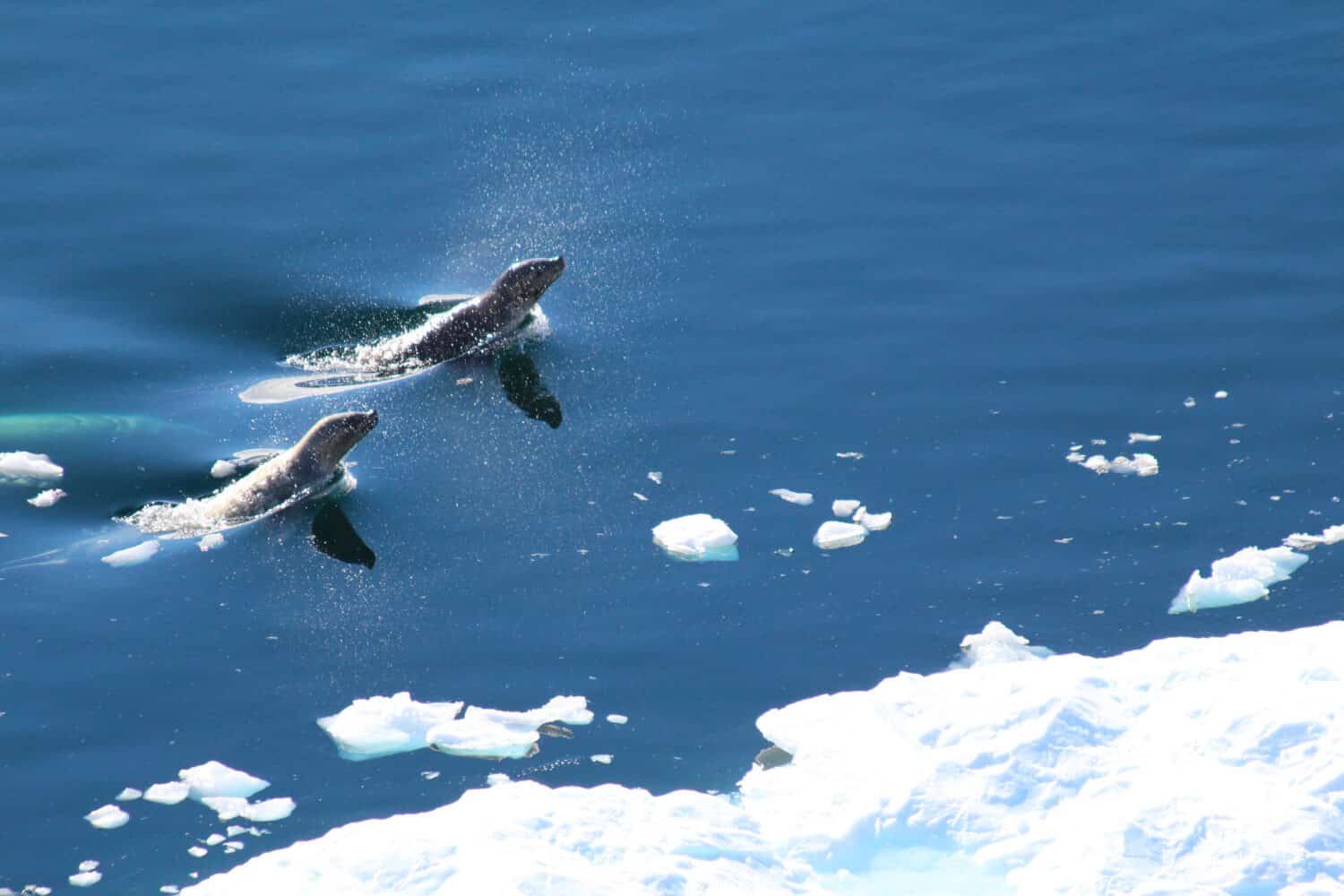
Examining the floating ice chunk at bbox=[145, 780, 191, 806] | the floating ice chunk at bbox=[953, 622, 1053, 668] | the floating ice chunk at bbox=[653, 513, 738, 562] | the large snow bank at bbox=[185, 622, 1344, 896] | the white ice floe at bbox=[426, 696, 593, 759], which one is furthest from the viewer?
the floating ice chunk at bbox=[653, 513, 738, 562]

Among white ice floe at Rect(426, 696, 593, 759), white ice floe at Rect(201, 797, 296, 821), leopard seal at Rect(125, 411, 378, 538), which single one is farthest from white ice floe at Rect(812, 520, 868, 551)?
white ice floe at Rect(201, 797, 296, 821)

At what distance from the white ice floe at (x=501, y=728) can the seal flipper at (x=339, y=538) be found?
4.99 feet

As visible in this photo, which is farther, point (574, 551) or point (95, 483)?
point (95, 483)

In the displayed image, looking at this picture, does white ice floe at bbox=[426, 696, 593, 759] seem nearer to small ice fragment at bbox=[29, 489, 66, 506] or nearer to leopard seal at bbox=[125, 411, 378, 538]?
leopard seal at bbox=[125, 411, 378, 538]

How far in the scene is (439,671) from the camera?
279 inches

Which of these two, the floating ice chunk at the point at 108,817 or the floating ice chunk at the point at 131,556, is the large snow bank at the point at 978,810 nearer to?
the floating ice chunk at the point at 108,817

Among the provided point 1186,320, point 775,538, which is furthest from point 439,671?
point 1186,320

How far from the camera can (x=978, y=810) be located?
566cm

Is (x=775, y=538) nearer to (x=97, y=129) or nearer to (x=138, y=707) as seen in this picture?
(x=138, y=707)

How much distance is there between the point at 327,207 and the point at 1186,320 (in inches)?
229

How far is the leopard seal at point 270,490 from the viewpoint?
8.50 m

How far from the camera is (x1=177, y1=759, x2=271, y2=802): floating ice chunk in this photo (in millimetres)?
6359

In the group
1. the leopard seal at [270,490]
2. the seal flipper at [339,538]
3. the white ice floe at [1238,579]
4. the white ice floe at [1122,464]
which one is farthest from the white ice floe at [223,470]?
the white ice floe at [1238,579]

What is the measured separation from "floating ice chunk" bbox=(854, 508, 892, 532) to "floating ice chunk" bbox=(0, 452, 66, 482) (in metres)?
4.23
